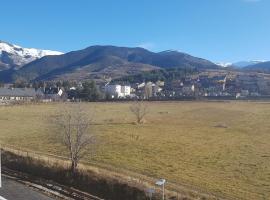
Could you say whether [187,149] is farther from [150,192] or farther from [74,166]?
[150,192]

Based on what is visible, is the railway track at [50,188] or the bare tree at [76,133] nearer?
the railway track at [50,188]

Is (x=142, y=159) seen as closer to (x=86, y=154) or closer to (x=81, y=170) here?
(x=86, y=154)

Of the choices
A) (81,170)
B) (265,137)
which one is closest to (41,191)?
(81,170)

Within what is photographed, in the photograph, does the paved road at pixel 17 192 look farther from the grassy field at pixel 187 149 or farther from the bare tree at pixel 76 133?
the grassy field at pixel 187 149

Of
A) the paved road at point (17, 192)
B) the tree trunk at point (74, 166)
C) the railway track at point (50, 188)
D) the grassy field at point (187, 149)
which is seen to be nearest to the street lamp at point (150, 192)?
the railway track at point (50, 188)

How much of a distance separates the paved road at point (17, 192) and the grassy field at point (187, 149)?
1165 cm

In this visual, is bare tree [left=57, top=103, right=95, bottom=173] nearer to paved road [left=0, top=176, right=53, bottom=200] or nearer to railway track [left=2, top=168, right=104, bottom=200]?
railway track [left=2, top=168, right=104, bottom=200]

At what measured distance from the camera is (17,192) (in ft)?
104

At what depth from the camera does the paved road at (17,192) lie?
99.6ft

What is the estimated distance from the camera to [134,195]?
100 feet

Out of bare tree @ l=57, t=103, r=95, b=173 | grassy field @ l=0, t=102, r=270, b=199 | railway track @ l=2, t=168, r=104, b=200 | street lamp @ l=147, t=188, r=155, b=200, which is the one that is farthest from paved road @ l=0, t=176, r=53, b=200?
grassy field @ l=0, t=102, r=270, b=199

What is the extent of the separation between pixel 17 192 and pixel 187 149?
2772 centimetres

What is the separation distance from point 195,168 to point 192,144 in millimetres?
16036

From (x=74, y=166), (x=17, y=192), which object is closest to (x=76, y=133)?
(x=74, y=166)
